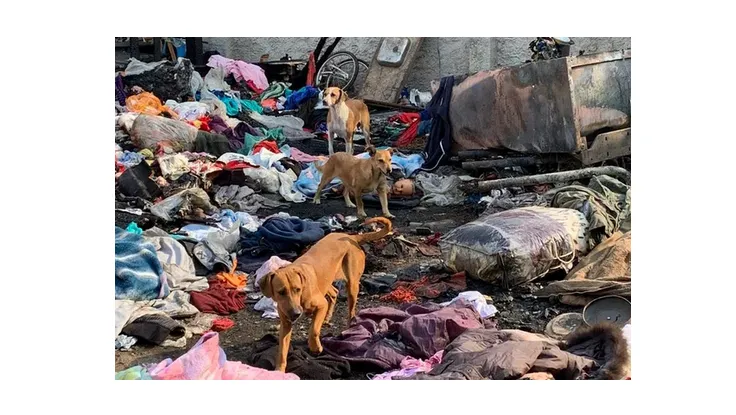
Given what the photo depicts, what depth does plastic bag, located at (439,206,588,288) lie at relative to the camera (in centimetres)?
652

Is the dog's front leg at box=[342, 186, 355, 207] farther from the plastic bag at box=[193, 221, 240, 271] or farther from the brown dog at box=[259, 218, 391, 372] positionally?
the brown dog at box=[259, 218, 391, 372]

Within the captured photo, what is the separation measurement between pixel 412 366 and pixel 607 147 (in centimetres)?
437

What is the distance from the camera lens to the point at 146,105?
12.0 meters

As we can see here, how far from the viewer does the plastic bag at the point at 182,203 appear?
27.6 ft

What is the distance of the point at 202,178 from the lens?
31.0ft

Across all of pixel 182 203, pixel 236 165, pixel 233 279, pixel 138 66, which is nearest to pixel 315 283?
pixel 233 279

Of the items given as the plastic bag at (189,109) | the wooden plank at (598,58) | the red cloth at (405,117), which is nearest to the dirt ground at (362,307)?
the wooden plank at (598,58)

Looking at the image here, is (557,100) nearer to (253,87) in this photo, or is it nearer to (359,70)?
(359,70)

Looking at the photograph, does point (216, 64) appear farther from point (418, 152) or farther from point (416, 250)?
point (416, 250)

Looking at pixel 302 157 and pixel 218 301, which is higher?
pixel 302 157

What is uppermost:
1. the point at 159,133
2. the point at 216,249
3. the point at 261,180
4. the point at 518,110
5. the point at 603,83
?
the point at 603,83

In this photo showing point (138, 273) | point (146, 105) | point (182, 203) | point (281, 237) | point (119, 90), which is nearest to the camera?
point (138, 273)

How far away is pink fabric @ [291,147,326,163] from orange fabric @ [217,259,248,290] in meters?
3.92

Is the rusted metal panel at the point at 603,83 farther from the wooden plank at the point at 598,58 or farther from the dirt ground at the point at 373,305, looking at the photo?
the dirt ground at the point at 373,305
